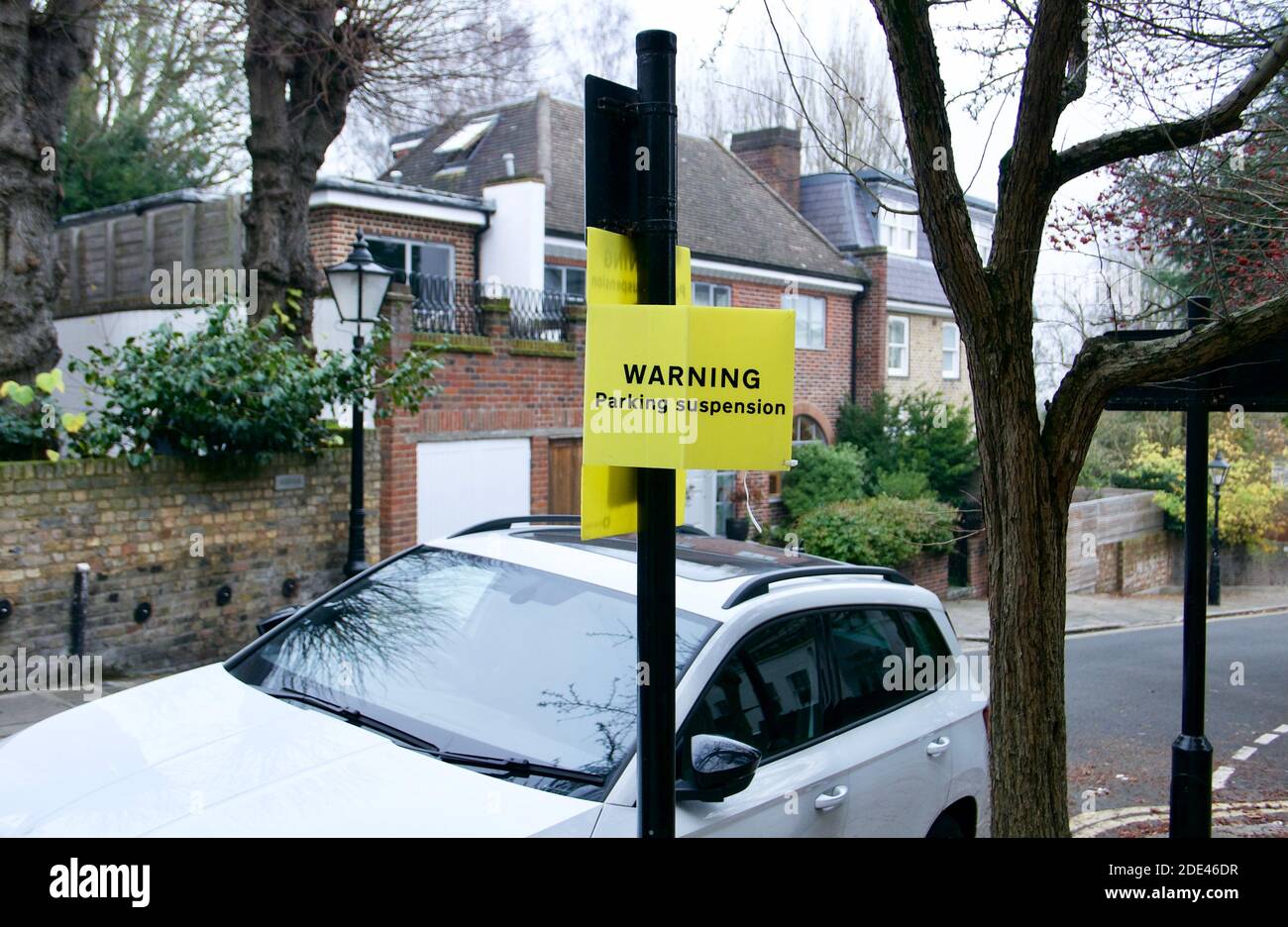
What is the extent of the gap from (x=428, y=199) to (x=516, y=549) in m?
13.1

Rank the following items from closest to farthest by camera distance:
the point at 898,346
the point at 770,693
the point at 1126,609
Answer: the point at 770,693 < the point at 1126,609 < the point at 898,346

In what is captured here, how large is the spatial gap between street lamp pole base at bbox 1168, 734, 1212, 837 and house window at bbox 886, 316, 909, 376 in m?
20.5

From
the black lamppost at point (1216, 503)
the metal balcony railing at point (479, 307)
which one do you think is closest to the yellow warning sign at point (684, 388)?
the metal balcony railing at point (479, 307)

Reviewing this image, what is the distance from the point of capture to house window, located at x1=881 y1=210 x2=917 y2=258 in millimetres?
27547

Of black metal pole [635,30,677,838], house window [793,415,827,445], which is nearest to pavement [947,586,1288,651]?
house window [793,415,827,445]

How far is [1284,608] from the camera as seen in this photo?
24.9 m

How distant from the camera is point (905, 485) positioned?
21766 millimetres

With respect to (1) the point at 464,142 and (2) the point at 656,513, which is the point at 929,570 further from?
(2) the point at 656,513

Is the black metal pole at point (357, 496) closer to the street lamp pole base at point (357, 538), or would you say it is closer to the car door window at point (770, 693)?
the street lamp pole base at point (357, 538)

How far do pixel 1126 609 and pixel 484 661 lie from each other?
21.6 m

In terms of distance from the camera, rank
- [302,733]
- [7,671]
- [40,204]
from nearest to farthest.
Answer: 1. [302,733]
2. [7,671]
3. [40,204]

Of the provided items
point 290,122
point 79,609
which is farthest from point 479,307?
point 79,609
